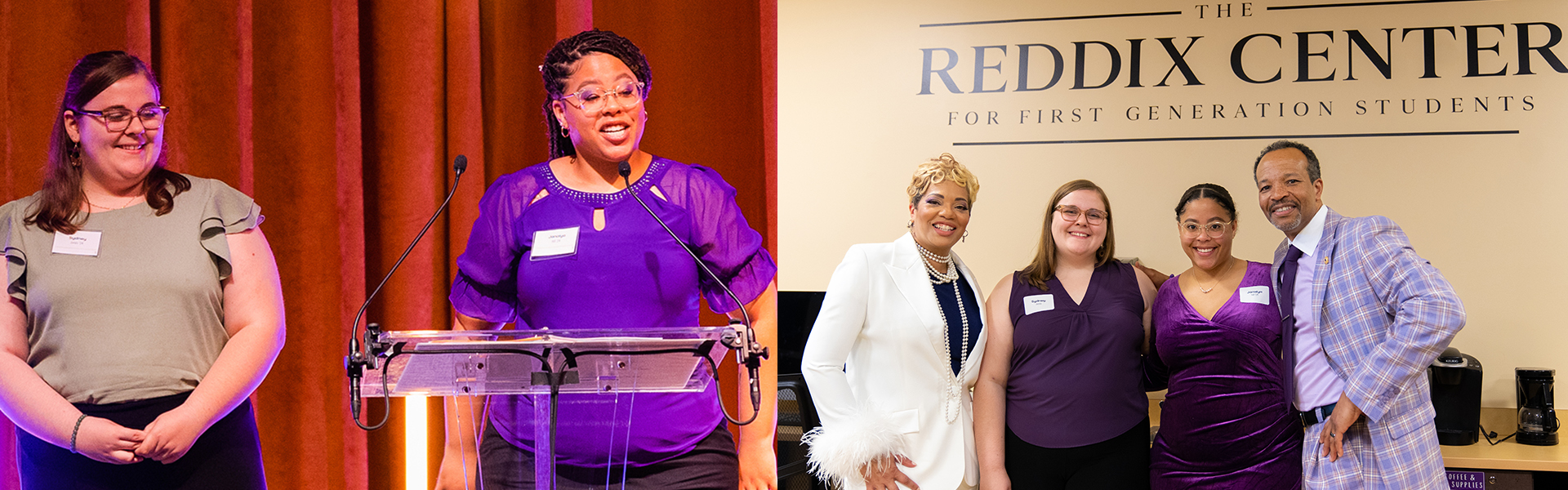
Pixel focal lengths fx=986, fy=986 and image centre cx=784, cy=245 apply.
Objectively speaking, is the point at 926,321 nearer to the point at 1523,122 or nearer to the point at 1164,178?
A: the point at 1164,178

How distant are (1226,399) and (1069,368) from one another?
40 cm

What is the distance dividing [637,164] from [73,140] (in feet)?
3.92

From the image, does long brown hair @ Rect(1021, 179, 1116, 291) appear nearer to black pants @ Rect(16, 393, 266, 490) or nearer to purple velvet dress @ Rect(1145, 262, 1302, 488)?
purple velvet dress @ Rect(1145, 262, 1302, 488)

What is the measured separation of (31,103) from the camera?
2674 mm

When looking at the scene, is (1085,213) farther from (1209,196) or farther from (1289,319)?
(1289,319)

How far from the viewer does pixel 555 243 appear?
1.80 meters

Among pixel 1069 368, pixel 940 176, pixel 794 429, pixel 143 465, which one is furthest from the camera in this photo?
pixel 794 429

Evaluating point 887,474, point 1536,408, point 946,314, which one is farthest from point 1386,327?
point 887,474

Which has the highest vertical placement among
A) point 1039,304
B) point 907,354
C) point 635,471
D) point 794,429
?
point 1039,304

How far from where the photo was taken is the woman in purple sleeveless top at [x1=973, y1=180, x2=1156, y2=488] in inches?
98.8

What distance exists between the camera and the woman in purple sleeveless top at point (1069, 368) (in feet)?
8.23

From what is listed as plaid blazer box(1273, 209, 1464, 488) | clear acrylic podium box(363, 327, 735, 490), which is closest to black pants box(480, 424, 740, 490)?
clear acrylic podium box(363, 327, 735, 490)

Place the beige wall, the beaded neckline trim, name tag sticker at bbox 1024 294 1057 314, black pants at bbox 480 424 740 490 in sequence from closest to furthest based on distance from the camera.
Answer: black pants at bbox 480 424 740 490, the beaded neckline trim, name tag sticker at bbox 1024 294 1057 314, the beige wall

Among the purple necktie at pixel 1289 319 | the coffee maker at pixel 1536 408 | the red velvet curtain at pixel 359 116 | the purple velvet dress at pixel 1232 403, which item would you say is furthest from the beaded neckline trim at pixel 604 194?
the coffee maker at pixel 1536 408
